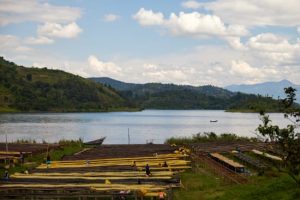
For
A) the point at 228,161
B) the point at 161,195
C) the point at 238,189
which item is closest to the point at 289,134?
the point at 238,189

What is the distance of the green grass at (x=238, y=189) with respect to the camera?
20.8m

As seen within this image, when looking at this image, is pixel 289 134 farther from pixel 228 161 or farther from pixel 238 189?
pixel 228 161

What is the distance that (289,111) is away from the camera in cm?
1739

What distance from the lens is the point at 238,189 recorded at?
947 inches

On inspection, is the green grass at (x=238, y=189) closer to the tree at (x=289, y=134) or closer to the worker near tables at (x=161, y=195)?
the worker near tables at (x=161, y=195)

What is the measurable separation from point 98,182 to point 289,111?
1411 centimetres

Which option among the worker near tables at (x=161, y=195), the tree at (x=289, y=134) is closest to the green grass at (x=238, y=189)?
the worker near tables at (x=161, y=195)

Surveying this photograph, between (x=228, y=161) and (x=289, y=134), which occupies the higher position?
(x=289, y=134)

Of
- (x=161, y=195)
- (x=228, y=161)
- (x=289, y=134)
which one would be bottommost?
(x=161, y=195)

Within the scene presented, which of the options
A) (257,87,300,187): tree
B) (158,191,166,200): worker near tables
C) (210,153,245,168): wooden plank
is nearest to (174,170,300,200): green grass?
(158,191,166,200): worker near tables

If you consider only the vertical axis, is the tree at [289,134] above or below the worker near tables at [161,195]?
above

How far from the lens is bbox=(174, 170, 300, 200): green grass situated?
20844 mm

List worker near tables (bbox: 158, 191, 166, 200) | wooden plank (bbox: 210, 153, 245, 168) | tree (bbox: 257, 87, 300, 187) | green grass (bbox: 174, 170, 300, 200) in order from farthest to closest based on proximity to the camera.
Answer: wooden plank (bbox: 210, 153, 245, 168)
worker near tables (bbox: 158, 191, 166, 200)
green grass (bbox: 174, 170, 300, 200)
tree (bbox: 257, 87, 300, 187)

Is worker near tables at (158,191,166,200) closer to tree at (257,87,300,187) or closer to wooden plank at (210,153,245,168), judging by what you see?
tree at (257,87,300,187)
